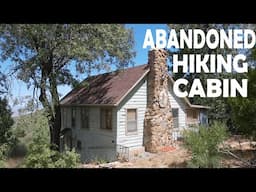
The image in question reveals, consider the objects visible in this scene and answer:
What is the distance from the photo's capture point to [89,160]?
20.0ft

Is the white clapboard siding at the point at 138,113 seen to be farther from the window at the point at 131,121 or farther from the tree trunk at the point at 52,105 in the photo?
the tree trunk at the point at 52,105

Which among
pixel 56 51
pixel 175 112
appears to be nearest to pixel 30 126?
pixel 56 51

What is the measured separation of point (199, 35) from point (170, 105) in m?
1.87

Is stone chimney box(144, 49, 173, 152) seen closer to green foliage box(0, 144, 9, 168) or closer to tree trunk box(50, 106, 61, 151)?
tree trunk box(50, 106, 61, 151)

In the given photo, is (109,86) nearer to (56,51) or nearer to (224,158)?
(56,51)

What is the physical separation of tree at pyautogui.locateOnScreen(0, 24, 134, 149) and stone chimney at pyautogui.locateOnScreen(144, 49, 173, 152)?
25.7 inches

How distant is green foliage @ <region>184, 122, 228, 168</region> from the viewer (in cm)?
483

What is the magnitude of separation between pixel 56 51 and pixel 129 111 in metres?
1.89

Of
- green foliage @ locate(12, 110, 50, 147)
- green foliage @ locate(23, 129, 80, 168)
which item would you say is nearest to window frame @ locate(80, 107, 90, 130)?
green foliage @ locate(12, 110, 50, 147)

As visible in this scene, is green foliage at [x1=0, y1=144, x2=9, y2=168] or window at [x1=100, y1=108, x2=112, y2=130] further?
window at [x1=100, y1=108, x2=112, y2=130]

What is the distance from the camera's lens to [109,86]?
633 cm
